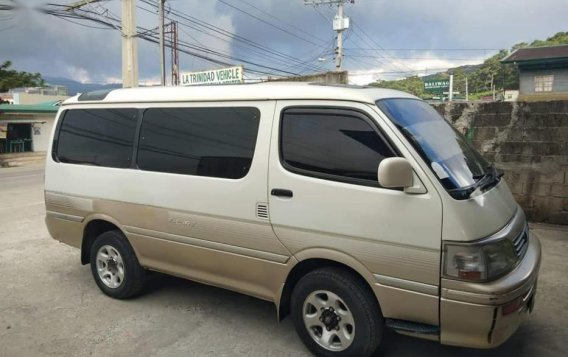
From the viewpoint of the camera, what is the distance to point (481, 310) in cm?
280

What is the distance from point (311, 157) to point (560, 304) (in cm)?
288

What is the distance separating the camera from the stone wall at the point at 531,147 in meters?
7.05

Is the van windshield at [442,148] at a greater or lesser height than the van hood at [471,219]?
greater

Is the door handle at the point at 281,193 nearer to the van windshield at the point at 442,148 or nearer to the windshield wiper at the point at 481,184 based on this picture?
the van windshield at the point at 442,148

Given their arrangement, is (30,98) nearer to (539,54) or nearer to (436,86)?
(436,86)

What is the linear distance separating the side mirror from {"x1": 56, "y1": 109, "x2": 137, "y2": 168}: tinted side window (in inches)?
99.6

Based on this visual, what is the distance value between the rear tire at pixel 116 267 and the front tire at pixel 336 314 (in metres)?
1.81

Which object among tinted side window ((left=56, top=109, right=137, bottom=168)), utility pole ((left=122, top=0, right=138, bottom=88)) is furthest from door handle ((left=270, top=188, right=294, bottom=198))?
utility pole ((left=122, top=0, right=138, bottom=88))

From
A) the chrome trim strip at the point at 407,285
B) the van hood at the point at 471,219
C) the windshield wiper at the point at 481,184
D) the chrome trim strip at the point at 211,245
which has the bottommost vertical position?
the chrome trim strip at the point at 407,285

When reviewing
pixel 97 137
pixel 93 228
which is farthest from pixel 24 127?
pixel 97 137

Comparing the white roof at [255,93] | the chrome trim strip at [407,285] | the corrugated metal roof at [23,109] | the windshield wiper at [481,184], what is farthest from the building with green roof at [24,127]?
the chrome trim strip at [407,285]

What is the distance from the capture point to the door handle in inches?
134

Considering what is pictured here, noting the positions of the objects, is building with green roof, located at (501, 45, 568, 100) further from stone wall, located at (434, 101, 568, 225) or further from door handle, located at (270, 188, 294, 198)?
door handle, located at (270, 188, 294, 198)

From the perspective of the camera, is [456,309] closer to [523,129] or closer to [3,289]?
[3,289]
